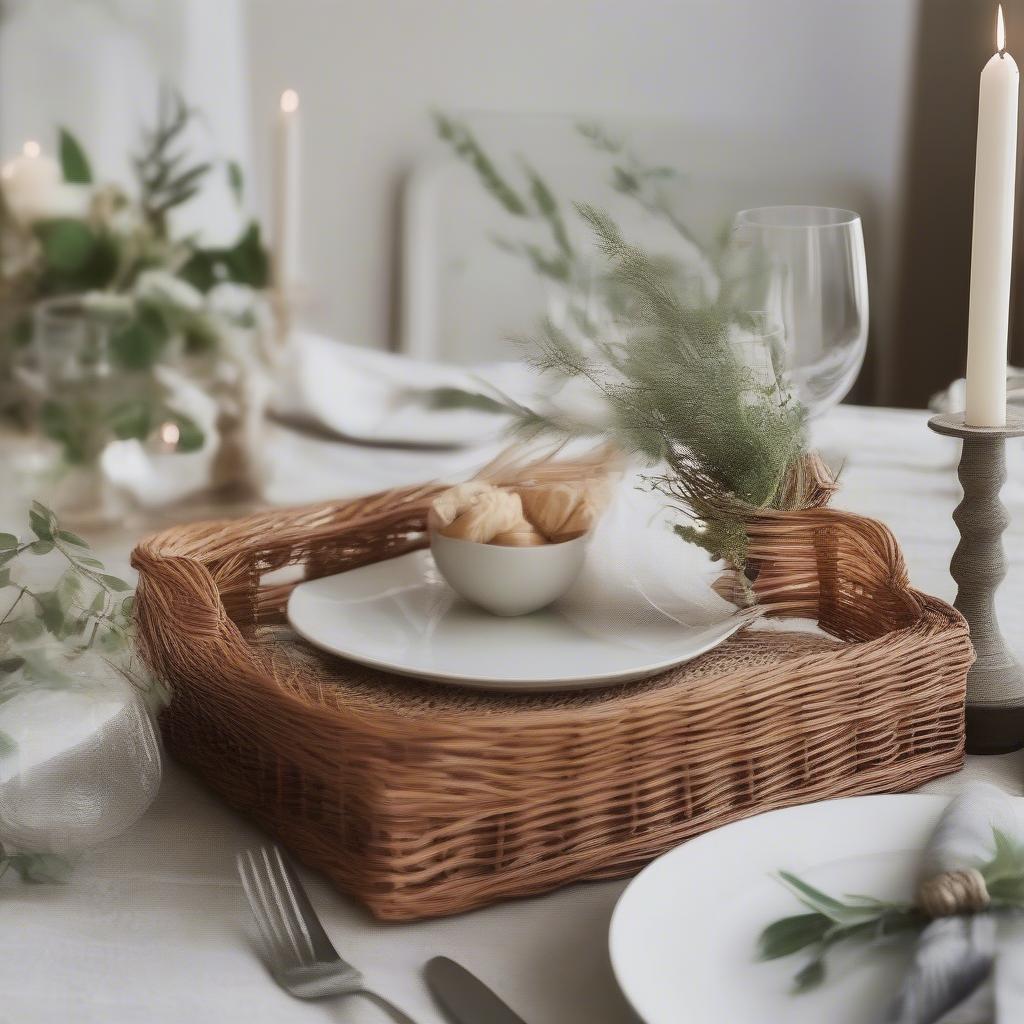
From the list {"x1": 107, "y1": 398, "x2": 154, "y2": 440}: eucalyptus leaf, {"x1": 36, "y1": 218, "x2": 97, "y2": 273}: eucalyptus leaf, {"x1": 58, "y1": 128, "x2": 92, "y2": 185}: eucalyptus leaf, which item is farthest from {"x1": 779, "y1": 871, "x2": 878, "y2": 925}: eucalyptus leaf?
{"x1": 58, "y1": 128, "x2": 92, "y2": 185}: eucalyptus leaf

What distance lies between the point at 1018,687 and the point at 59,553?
410 mm

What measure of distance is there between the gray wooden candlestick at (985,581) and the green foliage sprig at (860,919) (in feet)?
0.57

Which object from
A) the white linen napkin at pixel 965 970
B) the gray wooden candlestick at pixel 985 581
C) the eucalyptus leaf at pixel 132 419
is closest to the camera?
the white linen napkin at pixel 965 970

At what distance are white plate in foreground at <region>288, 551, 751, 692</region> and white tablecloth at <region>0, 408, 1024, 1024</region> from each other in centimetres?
9

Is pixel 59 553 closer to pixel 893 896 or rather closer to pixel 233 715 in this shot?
pixel 233 715

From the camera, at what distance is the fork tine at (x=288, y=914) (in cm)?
41

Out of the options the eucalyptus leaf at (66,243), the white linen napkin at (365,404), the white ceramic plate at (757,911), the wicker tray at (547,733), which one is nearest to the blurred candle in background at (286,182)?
the white linen napkin at (365,404)

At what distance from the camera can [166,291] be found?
0.90 meters

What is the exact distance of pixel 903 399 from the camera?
2617 mm

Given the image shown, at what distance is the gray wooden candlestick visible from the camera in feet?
1.85

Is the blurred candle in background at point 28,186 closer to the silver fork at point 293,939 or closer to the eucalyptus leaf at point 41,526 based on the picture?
the eucalyptus leaf at point 41,526

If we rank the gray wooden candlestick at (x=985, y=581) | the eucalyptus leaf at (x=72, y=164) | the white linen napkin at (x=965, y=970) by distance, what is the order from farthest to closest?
the eucalyptus leaf at (x=72, y=164) → the gray wooden candlestick at (x=985, y=581) → the white linen napkin at (x=965, y=970)

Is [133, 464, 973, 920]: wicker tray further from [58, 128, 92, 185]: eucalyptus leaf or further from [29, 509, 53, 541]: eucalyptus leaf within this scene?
[58, 128, 92, 185]: eucalyptus leaf

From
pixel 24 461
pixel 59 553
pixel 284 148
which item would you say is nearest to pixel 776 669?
pixel 59 553
